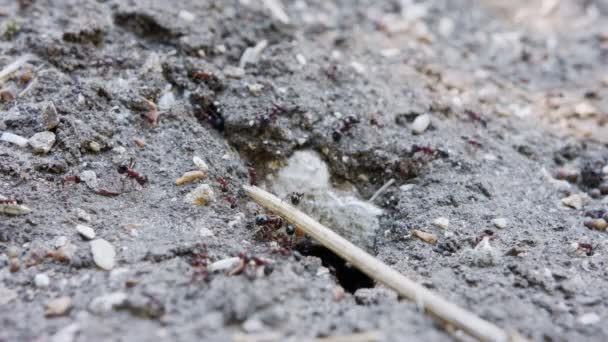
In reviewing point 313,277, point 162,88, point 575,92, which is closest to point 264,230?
point 313,277

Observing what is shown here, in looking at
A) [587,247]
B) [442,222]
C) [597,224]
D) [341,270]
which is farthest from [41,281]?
[597,224]

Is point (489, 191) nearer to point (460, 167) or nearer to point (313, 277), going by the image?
point (460, 167)

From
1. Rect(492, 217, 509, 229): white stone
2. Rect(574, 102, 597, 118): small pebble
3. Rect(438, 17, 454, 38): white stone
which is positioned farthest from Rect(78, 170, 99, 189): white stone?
Rect(574, 102, 597, 118): small pebble

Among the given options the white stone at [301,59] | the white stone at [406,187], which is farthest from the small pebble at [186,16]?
the white stone at [406,187]

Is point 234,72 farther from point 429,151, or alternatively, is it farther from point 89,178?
point 429,151

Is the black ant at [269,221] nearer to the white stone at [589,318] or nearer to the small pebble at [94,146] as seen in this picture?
the small pebble at [94,146]

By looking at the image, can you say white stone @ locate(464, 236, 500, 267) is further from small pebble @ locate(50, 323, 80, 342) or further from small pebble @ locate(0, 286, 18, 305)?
small pebble @ locate(0, 286, 18, 305)
